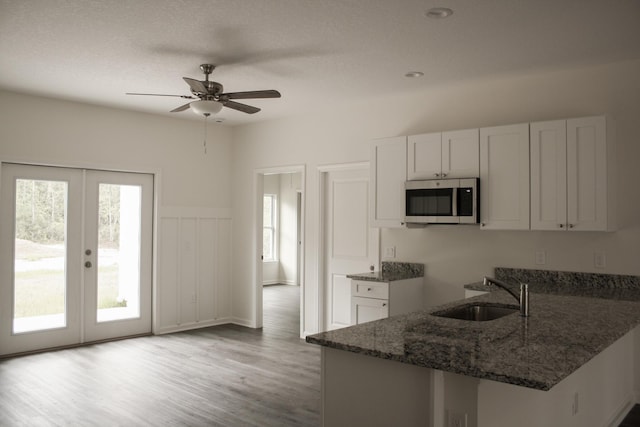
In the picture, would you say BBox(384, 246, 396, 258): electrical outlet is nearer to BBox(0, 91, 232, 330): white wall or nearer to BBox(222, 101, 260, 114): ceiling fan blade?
BBox(222, 101, 260, 114): ceiling fan blade

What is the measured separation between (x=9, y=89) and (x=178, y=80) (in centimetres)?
188

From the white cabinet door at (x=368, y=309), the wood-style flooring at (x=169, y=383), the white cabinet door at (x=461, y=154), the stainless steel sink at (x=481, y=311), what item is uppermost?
the white cabinet door at (x=461, y=154)

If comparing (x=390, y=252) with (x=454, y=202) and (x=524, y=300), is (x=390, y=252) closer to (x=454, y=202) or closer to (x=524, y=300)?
(x=454, y=202)

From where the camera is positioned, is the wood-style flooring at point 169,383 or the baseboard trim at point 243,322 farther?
the baseboard trim at point 243,322

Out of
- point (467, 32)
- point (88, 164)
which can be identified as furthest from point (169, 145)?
point (467, 32)

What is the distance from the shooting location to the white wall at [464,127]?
4109mm

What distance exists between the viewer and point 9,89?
520cm

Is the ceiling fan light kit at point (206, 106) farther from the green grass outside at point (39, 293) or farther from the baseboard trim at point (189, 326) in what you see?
the baseboard trim at point (189, 326)

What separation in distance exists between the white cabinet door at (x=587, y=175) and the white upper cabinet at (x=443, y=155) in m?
0.77

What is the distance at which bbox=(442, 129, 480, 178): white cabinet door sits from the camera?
4.48 metres

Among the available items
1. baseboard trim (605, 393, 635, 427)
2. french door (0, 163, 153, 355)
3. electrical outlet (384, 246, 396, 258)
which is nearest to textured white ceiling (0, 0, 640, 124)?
french door (0, 163, 153, 355)

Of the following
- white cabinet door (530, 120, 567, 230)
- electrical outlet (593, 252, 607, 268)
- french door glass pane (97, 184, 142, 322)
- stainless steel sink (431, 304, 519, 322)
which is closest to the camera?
stainless steel sink (431, 304, 519, 322)

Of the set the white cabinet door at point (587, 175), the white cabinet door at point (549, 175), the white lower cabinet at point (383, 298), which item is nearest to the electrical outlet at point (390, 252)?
the white lower cabinet at point (383, 298)

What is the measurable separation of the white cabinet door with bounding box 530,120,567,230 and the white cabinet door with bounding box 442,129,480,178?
1.58 feet
